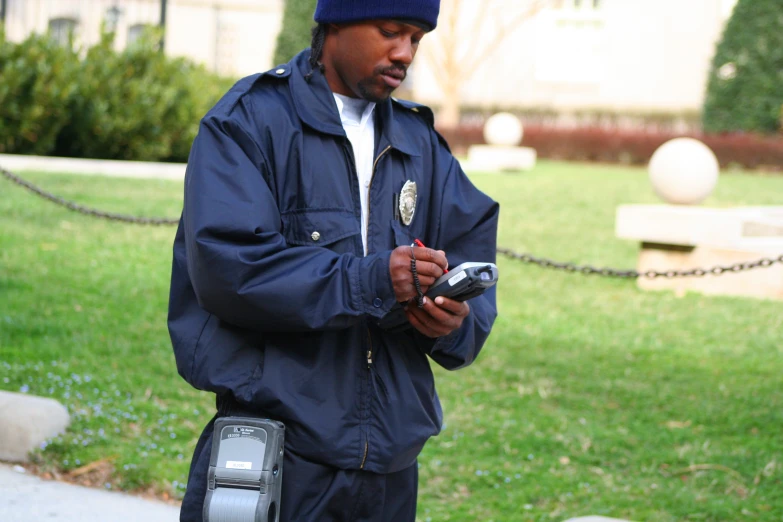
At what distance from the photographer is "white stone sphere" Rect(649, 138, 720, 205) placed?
8.45 metres

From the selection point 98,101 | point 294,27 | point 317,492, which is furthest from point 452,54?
point 317,492

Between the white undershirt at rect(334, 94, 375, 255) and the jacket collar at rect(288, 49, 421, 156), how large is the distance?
0.03 meters

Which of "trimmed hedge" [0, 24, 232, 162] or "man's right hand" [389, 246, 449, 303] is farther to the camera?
"trimmed hedge" [0, 24, 232, 162]

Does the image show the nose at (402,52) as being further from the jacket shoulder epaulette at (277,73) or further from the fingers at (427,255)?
the fingers at (427,255)

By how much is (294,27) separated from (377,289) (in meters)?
23.2

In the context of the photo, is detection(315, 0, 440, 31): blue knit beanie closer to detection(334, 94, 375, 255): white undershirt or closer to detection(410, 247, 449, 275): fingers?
detection(334, 94, 375, 255): white undershirt

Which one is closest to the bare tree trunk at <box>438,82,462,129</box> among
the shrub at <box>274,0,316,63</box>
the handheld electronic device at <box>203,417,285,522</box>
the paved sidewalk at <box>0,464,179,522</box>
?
the shrub at <box>274,0,316,63</box>

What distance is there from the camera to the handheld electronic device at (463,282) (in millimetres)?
1954

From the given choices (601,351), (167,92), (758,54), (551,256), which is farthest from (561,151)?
(601,351)

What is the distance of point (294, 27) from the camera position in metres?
24.4

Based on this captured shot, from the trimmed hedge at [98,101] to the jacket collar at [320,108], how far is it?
9.70 m

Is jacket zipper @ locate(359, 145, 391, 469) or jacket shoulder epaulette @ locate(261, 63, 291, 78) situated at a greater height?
jacket shoulder epaulette @ locate(261, 63, 291, 78)

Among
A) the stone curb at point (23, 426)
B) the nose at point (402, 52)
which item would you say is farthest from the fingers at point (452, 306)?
the stone curb at point (23, 426)

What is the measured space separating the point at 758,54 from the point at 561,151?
4.85 m
